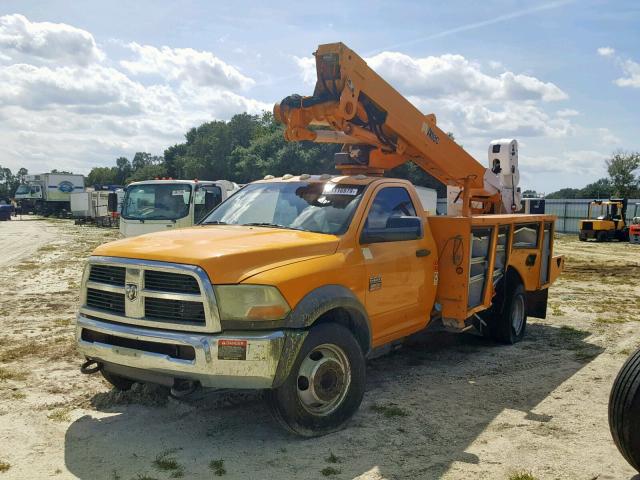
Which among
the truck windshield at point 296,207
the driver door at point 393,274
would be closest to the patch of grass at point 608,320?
the driver door at point 393,274

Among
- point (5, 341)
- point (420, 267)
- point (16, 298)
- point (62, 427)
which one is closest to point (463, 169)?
point (420, 267)

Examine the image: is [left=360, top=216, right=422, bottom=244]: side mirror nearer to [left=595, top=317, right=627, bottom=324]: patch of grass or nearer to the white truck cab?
[left=595, top=317, right=627, bottom=324]: patch of grass

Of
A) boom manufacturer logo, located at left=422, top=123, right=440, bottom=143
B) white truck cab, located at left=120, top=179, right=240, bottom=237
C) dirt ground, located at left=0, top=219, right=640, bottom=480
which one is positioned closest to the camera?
dirt ground, located at left=0, top=219, right=640, bottom=480

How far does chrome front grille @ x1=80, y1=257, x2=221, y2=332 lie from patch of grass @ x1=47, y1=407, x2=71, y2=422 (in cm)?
93

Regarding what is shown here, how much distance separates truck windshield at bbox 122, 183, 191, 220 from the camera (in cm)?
1291

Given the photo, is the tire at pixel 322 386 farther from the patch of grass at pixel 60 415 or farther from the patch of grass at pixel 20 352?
the patch of grass at pixel 20 352

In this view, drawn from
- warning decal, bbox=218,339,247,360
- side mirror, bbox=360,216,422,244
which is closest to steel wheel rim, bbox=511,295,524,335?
side mirror, bbox=360,216,422,244

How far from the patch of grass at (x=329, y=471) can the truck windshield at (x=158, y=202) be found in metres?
9.41

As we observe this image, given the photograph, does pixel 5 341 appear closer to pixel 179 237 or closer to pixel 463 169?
pixel 179 237

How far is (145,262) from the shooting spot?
14.7ft

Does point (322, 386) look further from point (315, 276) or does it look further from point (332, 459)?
point (315, 276)

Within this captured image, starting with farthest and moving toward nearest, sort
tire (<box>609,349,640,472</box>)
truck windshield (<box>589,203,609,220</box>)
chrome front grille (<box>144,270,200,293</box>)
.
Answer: truck windshield (<box>589,203,609,220</box>)
chrome front grille (<box>144,270,200,293</box>)
tire (<box>609,349,640,472</box>)

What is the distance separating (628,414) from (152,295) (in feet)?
10.8

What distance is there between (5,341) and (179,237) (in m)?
3.98
